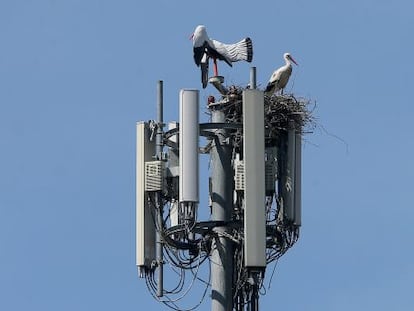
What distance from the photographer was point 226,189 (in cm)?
5731

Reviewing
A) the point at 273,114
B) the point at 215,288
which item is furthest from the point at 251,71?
the point at 215,288

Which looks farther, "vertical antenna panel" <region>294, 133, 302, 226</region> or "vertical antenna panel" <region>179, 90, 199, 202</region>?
"vertical antenna panel" <region>294, 133, 302, 226</region>

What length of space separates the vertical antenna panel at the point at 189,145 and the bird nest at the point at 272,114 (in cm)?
187

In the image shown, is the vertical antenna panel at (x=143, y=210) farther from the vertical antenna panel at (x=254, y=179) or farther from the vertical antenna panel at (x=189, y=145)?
the vertical antenna panel at (x=254, y=179)

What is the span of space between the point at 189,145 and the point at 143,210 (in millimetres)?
1775

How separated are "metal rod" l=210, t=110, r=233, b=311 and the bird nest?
0.21 metres

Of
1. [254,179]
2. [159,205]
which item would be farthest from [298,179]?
[159,205]

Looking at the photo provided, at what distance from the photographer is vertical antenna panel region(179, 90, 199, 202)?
55.5 meters

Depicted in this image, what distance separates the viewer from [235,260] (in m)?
57.0

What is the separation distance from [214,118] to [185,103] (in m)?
2.05

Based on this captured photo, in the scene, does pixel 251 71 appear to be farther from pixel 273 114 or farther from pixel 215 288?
pixel 215 288

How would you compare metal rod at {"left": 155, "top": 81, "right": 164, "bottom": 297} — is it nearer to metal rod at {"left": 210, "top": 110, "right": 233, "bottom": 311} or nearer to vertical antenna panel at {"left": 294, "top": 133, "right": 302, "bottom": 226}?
metal rod at {"left": 210, "top": 110, "right": 233, "bottom": 311}

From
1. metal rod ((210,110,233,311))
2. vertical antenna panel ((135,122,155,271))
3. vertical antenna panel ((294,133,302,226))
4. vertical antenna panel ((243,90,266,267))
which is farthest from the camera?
vertical antenna panel ((294,133,302,226))

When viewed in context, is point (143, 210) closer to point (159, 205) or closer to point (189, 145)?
point (159, 205)
